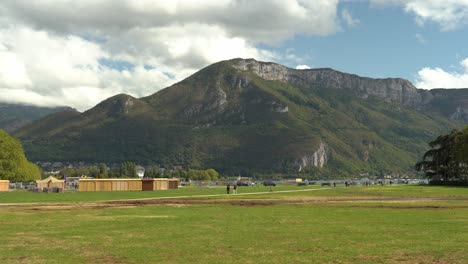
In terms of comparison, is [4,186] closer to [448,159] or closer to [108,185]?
[108,185]

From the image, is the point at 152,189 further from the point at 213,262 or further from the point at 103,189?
the point at 213,262

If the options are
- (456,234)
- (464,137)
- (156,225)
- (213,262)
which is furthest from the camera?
(464,137)

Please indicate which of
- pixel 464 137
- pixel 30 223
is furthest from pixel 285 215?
pixel 464 137

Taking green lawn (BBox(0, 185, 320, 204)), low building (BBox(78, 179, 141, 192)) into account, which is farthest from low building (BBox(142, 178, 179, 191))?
green lawn (BBox(0, 185, 320, 204))

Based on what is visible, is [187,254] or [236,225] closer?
[187,254]

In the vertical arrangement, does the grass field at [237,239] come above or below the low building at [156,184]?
below

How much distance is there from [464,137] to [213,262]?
120 m

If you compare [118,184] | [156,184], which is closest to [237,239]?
[156,184]

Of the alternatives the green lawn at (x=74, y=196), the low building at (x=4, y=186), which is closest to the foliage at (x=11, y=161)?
the low building at (x=4, y=186)

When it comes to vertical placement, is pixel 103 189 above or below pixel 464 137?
below

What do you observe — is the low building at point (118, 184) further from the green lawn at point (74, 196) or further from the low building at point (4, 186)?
the green lawn at point (74, 196)

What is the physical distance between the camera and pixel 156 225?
3259 centimetres

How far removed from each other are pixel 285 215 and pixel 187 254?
19.4 m

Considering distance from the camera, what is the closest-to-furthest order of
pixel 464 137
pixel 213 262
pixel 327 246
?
pixel 213 262, pixel 327 246, pixel 464 137
